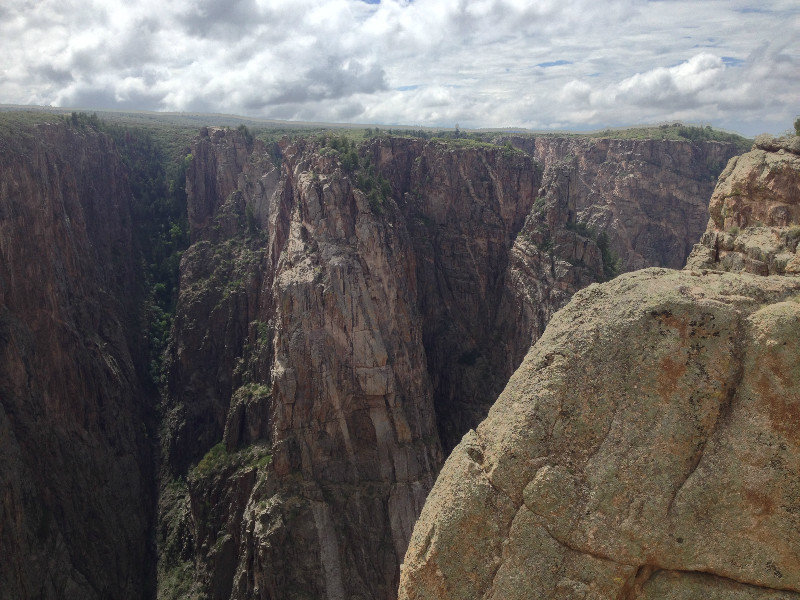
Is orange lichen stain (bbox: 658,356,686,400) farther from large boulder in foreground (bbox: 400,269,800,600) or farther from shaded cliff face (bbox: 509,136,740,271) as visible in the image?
shaded cliff face (bbox: 509,136,740,271)

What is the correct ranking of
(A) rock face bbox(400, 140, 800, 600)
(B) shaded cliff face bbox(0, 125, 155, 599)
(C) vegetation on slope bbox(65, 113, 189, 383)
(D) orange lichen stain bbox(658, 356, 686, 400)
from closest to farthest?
(A) rock face bbox(400, 140, 800, 600), (D) orange lichen stain bbox(658, 356, 686, 400), (B) shaded cliff face bbox(0, 125, 155, 599), (C) vegetation on slope bbox(65, 113, 189, 383)

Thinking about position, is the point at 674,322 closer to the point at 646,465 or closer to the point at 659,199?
the point at 646,465

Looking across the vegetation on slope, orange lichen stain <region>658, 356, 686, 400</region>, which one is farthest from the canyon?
orange lichen stain <region>658, 356, 686, 400</region>

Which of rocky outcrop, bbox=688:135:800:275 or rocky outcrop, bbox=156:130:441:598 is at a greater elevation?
rocky outcrop, bbox=688:135:800:275

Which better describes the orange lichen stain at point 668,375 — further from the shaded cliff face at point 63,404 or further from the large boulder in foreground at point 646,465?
the shaded cliff face at point 63,404

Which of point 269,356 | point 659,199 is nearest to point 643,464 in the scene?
point 269,356

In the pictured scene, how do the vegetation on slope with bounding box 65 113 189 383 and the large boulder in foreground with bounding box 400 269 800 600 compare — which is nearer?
the large boulder in foreground with bounding box 400 269 800 600
